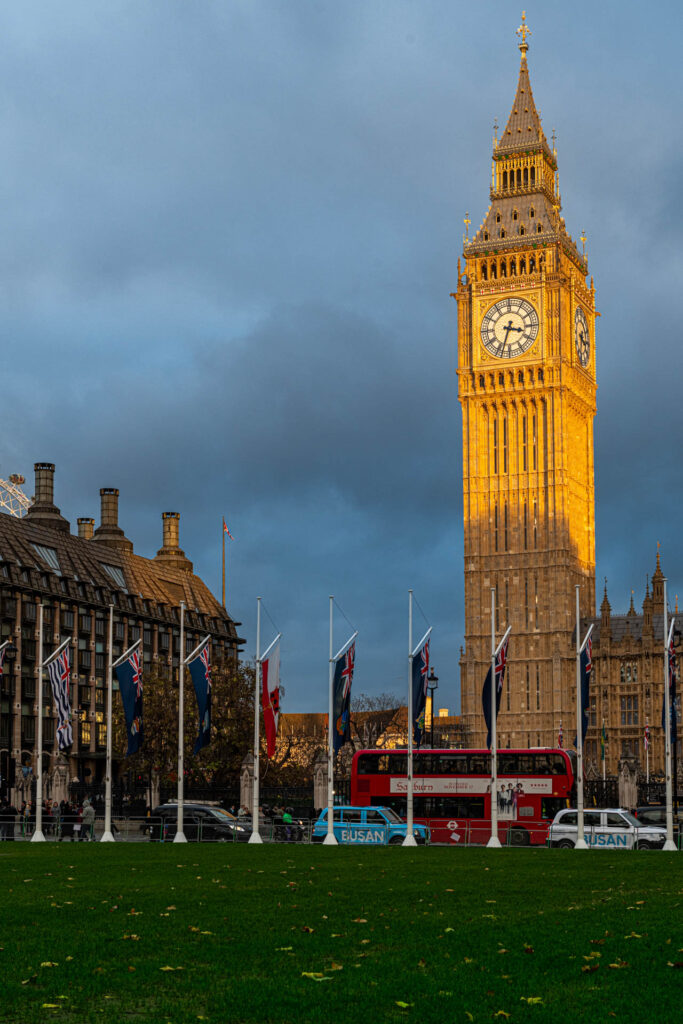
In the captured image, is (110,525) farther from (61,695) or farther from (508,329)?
(61,695)

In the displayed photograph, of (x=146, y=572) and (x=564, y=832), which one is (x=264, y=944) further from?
(x=146, y=572)

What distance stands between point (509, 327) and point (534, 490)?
16329 millimetres

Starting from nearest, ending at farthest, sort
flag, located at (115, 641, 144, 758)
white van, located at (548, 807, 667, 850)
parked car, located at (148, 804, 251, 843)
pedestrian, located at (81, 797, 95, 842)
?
flag, located at (115, 641, 144, 758) < white van, located at (548, 807, 667, 850) < parked car, located at (148, 804, 251, 843) < pedestrian, located at (81, 797, 95, 842)

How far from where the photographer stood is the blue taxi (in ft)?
178

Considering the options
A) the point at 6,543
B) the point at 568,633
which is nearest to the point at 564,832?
the point at 6,543

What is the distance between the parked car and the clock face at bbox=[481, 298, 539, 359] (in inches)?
3347

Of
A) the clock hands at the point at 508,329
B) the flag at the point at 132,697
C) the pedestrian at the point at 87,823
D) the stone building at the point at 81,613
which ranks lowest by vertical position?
the pedestrian at the point at 87,823

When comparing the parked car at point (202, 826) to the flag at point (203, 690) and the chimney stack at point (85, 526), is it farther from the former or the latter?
the chimney stack at point (85, 526)

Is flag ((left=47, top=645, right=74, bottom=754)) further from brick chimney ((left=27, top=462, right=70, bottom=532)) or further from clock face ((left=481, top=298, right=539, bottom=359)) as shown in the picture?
clock face ((left=481, top=298, right=539, bottom=359))

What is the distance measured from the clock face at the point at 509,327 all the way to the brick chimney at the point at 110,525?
40.6 meters

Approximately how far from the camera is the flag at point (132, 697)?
167 feet

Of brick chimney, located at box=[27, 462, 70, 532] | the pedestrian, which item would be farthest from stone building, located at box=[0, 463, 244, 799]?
the pedestrian

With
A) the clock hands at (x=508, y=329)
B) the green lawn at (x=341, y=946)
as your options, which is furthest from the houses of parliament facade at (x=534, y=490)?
the green lawn at (x=341, y=946)

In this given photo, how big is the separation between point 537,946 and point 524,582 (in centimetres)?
11586
